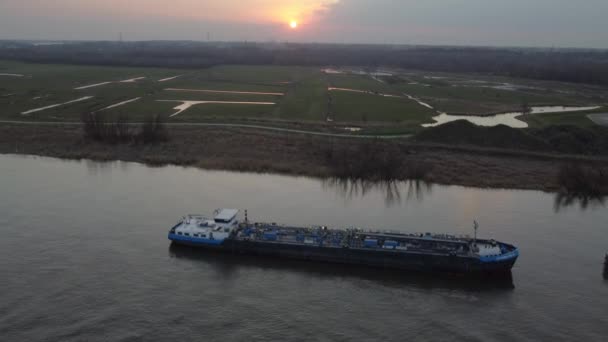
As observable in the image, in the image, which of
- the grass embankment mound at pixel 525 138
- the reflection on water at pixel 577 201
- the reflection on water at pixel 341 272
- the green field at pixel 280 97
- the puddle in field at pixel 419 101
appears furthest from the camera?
the puddle in field at pixel 419 101

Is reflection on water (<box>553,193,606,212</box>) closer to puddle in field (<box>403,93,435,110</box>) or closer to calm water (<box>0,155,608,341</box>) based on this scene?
calm water (<box>0,155,608,341</box>)

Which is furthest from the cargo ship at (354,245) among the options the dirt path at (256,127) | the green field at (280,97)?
the green field at (280,97)

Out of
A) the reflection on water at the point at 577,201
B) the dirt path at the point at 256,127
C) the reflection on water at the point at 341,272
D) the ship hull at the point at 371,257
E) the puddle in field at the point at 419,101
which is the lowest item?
the reflection on water at the point at 341,272

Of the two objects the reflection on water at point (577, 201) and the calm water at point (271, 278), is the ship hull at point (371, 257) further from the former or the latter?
the reflection on water at point (577, 201)

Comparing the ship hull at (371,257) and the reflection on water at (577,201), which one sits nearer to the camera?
the ship hull at (371,257)

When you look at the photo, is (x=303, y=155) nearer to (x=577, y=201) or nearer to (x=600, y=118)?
(x=577, y=201)

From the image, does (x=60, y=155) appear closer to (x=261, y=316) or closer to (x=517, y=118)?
(x=261, y=316)

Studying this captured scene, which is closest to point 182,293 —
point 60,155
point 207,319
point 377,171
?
point 207,319
